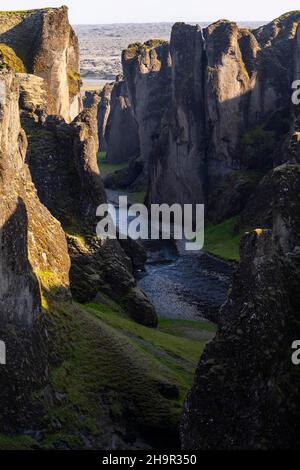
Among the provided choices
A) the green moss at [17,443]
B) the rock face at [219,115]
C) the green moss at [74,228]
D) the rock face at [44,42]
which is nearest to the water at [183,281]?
the green moss at [74,228]

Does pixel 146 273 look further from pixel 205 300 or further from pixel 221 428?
pixel 221 428

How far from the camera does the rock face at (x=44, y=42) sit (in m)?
87.2

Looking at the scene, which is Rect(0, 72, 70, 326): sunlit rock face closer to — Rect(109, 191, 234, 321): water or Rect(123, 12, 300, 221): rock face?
Rect(109, 191, 234, 321): water

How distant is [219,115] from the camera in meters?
116

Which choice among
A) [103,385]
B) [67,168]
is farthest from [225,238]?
[103,385]

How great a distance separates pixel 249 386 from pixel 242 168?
280 feet

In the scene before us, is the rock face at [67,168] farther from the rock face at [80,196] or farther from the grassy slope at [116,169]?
the grassy slope at [116,169]

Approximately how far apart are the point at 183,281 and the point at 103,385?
141ft

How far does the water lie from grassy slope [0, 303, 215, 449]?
948 inches

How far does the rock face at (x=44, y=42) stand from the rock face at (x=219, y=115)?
29259 millimetres

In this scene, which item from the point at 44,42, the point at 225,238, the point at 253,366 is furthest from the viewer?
the point at 225,238

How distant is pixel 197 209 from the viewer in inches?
4614

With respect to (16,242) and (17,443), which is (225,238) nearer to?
(16,242)
